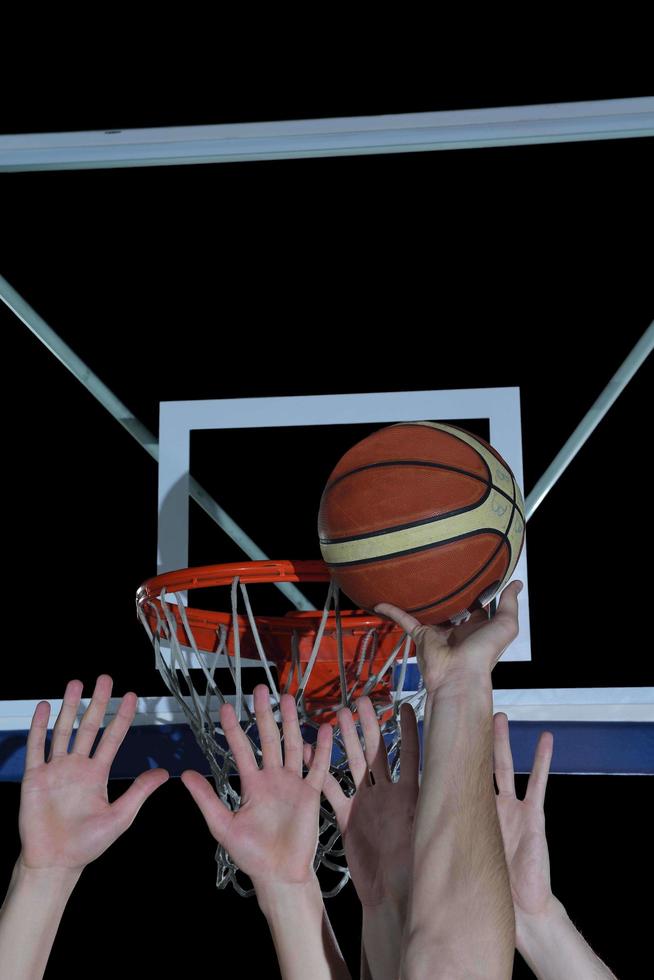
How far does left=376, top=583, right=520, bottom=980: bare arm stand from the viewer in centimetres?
143

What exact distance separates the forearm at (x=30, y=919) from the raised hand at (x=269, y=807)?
304 mm

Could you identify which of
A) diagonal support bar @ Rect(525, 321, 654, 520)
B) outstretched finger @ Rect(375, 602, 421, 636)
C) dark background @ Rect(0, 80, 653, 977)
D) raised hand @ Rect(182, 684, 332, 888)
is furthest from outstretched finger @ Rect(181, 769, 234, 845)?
dark background @ Rect(0, 80, 653, 977)

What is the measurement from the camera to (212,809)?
67.7 inches

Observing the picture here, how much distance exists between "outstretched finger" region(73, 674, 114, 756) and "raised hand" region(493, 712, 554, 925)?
0.79 meters

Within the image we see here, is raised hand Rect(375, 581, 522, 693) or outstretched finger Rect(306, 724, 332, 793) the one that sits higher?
raised hand Rect(375, 581, 522, 693)

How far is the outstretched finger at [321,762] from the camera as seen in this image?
1.77 meters

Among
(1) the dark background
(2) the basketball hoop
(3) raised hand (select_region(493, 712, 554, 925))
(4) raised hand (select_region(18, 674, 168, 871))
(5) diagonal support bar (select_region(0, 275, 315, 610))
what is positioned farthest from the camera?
(1) the dark background

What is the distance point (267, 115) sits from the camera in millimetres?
4633

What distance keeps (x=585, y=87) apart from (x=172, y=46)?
1798 mm

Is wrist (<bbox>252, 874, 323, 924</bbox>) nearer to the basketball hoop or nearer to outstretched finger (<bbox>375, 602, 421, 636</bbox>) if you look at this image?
outstretched finger (<bbox>375, 602, 421, 636</bbox>)

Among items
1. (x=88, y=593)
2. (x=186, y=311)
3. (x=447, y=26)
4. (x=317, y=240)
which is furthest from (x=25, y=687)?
(x=447, y=26)

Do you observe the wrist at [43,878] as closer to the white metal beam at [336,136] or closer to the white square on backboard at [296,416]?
the white square on backboard at [296,416]

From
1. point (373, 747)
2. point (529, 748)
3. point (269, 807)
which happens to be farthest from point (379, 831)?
point (529, 748)

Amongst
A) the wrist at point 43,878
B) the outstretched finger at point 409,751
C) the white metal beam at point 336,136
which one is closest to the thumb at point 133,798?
the wrist at point 43,878
